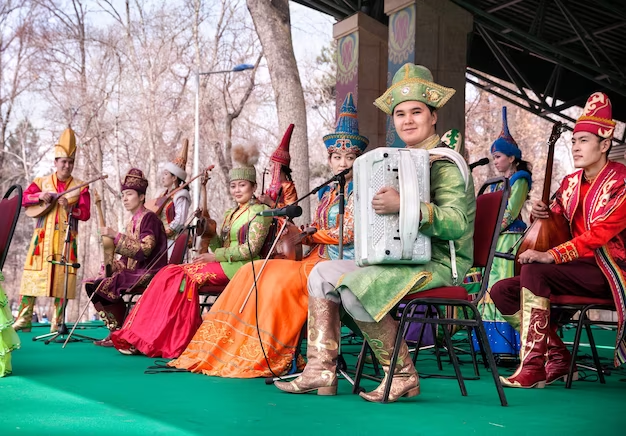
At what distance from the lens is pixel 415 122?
3613mm

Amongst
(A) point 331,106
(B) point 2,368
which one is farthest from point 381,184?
(A) point 331,106

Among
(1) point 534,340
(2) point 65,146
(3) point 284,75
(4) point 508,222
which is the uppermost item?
(3) point 284,75

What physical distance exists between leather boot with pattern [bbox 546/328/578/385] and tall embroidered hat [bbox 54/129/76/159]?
15.9 ft

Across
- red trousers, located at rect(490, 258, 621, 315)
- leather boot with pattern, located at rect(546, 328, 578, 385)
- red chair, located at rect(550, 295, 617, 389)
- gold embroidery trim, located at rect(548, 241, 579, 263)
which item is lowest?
leather boot with pattern, located at rect(546, 328, 578, 385)

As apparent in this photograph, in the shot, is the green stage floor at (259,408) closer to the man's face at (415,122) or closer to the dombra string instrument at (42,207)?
the man's face at (415,122)

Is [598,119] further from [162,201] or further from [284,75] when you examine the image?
[284,75]

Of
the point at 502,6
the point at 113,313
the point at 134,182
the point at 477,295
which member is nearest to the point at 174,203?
the point at 134,182

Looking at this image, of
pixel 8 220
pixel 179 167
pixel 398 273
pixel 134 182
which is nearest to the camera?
pixel 398 273

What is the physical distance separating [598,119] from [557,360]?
133cm

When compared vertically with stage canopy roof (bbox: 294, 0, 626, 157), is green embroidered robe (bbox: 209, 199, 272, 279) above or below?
below

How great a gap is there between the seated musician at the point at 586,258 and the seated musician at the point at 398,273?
2.39 ft

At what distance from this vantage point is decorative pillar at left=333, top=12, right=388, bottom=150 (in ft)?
32.2

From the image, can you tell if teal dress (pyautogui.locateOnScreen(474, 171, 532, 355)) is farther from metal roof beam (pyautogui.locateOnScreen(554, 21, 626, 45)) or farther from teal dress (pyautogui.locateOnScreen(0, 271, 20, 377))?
metal roof beam (pyautogui.locateOnScreen(554, 21, 626, 45))

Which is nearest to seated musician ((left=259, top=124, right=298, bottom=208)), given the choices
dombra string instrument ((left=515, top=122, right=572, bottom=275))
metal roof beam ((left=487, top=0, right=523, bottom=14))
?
dombra string instrument ((left=515, top=122, right=572, bottom=275))
